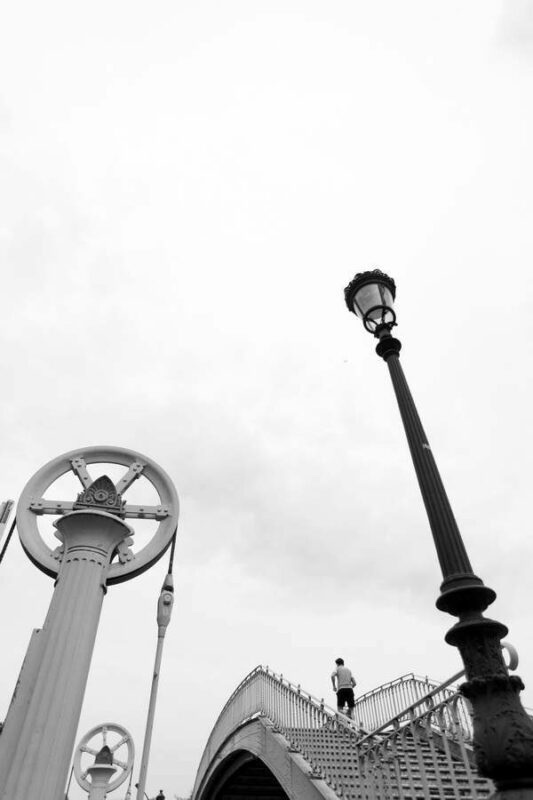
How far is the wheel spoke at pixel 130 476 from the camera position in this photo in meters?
5.20

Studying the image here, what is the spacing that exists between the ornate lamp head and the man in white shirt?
1152 cm

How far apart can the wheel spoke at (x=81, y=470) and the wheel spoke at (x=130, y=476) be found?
1.04ft

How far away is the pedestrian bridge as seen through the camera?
5039mm

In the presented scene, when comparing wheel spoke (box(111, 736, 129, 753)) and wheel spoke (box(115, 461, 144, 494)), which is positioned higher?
wheel spoke (box(115, 461, 144, 494))

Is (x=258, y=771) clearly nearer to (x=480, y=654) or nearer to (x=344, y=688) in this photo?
(x=344, y=688)

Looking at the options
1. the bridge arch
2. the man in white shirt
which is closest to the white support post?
the bridge arch

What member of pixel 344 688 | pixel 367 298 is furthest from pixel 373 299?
pixel 344 688

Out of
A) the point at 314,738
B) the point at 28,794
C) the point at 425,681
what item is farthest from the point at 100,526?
the point at 425,681

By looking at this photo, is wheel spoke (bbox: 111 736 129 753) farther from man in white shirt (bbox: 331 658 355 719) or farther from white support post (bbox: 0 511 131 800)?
man in white shirt (bbox: 331 658 355 719)

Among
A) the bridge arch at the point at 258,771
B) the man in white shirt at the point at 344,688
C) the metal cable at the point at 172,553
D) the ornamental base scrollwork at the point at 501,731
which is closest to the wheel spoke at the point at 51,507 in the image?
the metal cable at the point at 172,553

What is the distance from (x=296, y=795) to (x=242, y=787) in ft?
44.4

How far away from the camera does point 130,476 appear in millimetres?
5305

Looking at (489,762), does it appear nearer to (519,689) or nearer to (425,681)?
(519,689)

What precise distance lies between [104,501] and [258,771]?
19.2m
